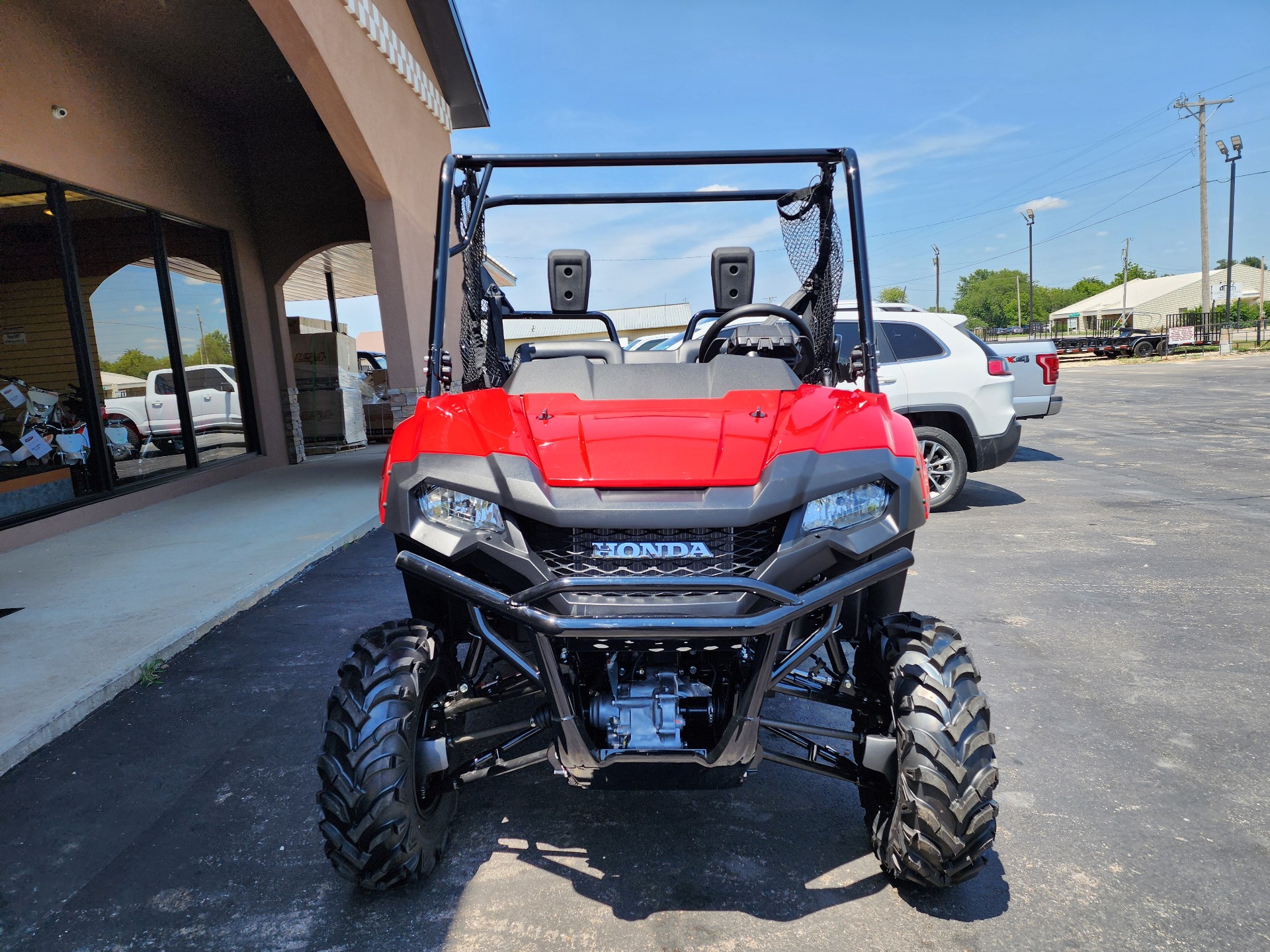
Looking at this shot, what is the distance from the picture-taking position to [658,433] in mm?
2104

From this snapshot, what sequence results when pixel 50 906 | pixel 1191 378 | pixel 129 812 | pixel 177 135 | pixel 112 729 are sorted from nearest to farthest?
pixel 50 906 < pixel 129 812 < pixel 112 729 < pixel 177 135 < pixel 1191 378

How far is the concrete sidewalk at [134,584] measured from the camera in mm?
3611

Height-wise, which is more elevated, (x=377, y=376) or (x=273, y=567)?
(x=377, y=376)

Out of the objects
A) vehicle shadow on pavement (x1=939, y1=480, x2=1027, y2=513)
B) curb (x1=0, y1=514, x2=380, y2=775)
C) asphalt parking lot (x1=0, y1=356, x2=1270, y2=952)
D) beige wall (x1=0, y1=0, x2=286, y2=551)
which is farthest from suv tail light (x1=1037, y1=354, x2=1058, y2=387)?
beige wall (x1=0, y1=0, x2=286, y2=551)

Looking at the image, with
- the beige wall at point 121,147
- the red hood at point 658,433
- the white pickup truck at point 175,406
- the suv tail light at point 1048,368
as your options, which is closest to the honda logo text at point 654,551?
the red hood at point 658,433

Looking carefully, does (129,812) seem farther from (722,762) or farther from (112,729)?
(722,762)

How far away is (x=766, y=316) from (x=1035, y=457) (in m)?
8.64

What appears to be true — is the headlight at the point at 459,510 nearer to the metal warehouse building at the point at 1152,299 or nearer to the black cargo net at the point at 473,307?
the black cargo net at the point at 473,307

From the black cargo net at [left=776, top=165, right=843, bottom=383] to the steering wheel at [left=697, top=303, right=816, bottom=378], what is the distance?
0.03 m

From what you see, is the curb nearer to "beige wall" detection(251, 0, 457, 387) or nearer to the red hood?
the red hood

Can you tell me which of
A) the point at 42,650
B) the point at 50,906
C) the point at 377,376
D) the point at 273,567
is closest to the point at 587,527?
the point at 50,906

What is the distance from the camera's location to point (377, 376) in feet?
54.8

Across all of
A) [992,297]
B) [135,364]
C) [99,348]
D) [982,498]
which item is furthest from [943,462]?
[992,297]

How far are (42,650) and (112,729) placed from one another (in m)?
1.04
